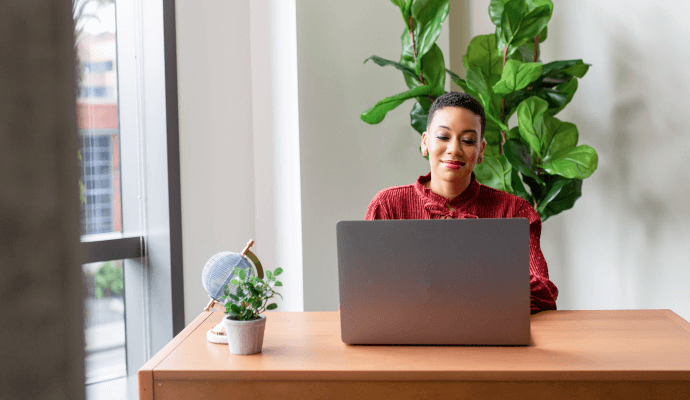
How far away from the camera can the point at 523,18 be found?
2.19 meters

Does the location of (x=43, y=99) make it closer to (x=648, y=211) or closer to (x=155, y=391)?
(x=155, y=391)

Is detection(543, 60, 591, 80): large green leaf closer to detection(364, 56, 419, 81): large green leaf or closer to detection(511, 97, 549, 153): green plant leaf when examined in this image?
detection(511, 97, 549, 153): green plant leaf

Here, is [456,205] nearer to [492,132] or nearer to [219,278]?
[492,132]

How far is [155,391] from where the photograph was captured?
119 centimetres

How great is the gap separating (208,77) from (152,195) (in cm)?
64

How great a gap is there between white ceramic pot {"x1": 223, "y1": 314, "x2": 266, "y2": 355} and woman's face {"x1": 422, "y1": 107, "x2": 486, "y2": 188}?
84 cm

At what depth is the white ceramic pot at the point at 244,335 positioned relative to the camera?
128cm

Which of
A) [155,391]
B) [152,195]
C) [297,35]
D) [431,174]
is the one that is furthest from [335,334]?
[297,35]

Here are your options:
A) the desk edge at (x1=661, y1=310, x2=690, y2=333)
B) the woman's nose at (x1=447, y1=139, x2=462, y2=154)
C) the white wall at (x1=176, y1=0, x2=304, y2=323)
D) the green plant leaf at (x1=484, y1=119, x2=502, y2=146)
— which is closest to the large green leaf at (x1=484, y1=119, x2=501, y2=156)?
the green plant leaf at (x1=484, y1=119, x2=502, y2=146)

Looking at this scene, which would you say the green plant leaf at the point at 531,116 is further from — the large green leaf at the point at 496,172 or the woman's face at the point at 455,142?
the woman's face at the point at 455,142

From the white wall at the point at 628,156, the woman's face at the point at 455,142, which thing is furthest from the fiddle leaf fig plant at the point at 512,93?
the woman's face at the point at 455,142

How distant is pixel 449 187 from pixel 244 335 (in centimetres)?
92

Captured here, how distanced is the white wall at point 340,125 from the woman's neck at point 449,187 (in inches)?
37.7

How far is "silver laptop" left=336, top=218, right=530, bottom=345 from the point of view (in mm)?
1202
